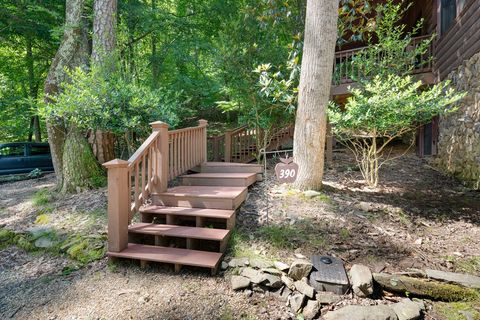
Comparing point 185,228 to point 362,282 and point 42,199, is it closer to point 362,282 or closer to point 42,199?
point 362,282

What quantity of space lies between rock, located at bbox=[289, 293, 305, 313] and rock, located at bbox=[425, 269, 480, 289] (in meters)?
1.25

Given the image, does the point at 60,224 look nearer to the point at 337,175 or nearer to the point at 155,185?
the point at 155,185

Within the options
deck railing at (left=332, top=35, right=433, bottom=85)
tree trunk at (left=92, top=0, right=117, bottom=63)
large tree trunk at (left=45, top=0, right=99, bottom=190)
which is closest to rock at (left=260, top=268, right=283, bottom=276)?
large tree trunk at (left=45, top=0, right=99, bottom=190)

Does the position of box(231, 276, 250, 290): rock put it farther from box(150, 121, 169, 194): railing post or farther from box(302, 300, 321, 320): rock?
box(150, 121, 169, 194): railing post

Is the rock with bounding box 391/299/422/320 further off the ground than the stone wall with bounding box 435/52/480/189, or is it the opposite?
the stone wall with bounding box 435/52/480/189

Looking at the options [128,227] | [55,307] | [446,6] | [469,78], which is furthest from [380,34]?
[55,307]

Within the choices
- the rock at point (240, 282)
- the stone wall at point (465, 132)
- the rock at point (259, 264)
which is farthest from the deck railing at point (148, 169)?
the stone wall at point (465, 132)

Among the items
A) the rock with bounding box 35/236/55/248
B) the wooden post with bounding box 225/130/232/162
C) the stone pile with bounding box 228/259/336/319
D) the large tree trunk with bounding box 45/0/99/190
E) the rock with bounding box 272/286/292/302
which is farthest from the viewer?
the wooden post with bounding box 225/130/232/162

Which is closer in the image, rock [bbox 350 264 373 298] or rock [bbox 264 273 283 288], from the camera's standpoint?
rock [bbox 350 264 373 298]

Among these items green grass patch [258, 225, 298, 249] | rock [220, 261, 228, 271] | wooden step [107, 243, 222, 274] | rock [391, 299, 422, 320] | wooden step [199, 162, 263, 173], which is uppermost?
wooden step [199, 162, 263, 173]

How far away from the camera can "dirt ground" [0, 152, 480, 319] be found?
2.46 m

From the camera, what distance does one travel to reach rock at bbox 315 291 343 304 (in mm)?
2395

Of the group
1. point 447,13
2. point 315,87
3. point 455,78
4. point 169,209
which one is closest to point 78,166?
point 169,209

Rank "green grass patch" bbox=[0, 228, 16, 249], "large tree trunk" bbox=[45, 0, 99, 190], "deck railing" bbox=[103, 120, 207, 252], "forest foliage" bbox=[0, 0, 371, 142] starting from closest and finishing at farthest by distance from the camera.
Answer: "deck railing" bbox=[103, 120, 207, 252], "green grass patch" bbox=[0, 228, 16, 249], "forest foliage" bbox=[0, 0, 371, 142], "large tree trunk" bbox=[45, 0, 99, 190]
